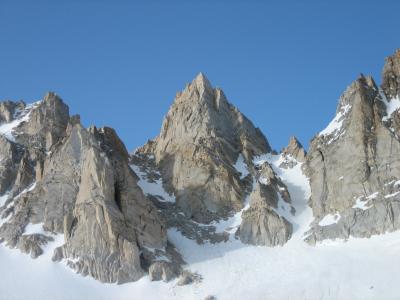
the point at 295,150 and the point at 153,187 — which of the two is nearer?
the point at 153,187

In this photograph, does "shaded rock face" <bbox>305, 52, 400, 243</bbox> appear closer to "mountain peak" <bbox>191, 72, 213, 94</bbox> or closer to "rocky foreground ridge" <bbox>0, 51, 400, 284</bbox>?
"rocky foreground ridge" <bbox>0, 51, 400, 284</bbox>

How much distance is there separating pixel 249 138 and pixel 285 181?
11353 mm

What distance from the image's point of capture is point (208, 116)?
10575 centimetres

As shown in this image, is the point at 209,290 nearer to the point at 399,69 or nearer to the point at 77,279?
the point at 77,279

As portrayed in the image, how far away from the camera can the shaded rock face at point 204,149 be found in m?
95.0

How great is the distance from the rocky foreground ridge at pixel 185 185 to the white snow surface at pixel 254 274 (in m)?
1.63

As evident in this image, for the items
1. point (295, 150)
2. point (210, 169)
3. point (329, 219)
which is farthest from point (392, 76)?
point (210, 169)

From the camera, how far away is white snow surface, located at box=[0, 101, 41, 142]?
107994 mm

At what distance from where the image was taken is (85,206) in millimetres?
83750

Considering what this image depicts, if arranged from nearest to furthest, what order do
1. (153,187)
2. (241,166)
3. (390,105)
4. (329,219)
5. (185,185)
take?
(329,219)
(390,105)
(185,185)
(153,187)
(241,166)

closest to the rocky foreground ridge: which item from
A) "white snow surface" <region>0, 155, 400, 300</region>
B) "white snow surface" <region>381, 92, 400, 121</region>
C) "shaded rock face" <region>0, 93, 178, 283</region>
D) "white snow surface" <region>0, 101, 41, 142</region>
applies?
"shaded rock face" <region>0, 93, 178, 283</region>

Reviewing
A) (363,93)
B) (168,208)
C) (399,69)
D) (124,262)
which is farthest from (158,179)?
(399,69)

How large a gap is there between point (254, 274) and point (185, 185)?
21.9 metres

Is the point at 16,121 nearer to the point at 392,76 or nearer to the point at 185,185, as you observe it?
the point at 185,185
